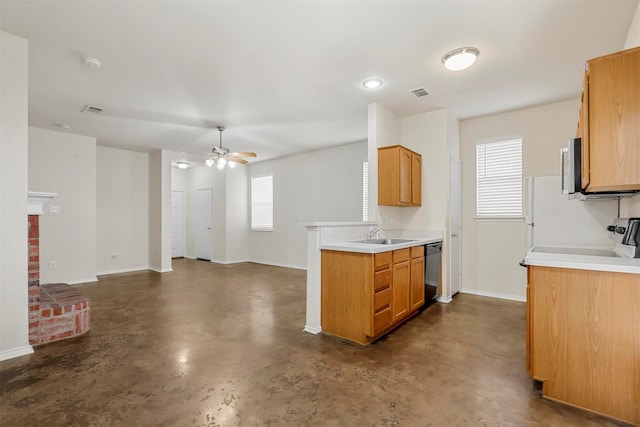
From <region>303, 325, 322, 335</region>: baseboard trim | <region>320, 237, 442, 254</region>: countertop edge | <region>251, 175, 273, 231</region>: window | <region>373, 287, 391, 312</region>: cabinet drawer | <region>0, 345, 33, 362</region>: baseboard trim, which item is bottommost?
<region>303, 325, 322, 335</region>: baseboard trim

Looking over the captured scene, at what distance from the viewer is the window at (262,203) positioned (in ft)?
26.5

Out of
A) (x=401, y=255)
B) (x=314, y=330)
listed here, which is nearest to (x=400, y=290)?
(x=401, y=255)

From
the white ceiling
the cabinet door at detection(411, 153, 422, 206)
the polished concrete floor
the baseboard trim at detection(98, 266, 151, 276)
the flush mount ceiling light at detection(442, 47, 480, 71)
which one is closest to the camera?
the polished concrete floor

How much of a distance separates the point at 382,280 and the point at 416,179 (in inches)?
76.9

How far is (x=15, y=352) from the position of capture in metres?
2.65

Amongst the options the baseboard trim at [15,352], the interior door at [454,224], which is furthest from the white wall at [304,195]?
the baseboard trim at [15,352]

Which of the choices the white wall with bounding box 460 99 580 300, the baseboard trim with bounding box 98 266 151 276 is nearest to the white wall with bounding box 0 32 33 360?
the baseboard trim with bounding box 98 266 151 276

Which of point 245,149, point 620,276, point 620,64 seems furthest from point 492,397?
point 245,149

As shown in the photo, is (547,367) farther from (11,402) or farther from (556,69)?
(11,402)

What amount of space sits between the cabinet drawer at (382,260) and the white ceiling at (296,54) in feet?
6.35

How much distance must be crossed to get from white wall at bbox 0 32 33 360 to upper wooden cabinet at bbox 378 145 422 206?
3.70m

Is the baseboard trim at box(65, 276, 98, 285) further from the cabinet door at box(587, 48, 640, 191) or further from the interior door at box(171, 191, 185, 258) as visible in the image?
the cabinet door at box(587, 48, 640, 191)

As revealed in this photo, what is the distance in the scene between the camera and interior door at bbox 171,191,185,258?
9258 mm

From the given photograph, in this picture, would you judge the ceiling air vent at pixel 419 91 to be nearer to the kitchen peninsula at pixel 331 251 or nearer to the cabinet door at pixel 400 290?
the kitchen peninsula at pixel 331 251
